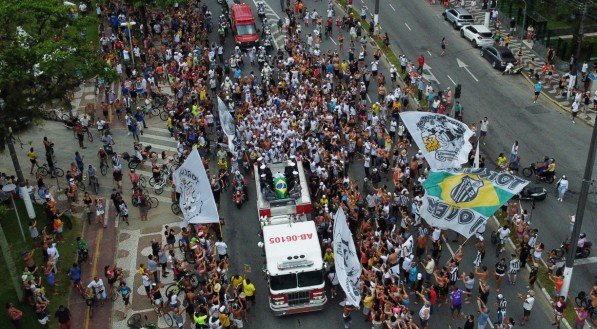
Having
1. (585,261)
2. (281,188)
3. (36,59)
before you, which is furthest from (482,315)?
(36,59)

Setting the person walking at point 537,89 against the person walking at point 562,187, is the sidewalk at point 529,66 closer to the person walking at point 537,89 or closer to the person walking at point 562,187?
the person walking at point 537,89

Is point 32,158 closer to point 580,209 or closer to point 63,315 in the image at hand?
point 63,315

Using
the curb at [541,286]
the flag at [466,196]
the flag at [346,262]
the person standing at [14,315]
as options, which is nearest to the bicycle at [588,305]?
the curb at [541,286]

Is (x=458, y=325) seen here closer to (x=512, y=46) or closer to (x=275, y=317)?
(x=275, y=317)

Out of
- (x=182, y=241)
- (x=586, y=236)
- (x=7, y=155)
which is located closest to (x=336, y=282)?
(x=182, y=241)

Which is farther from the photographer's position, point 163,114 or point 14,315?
point 163,114

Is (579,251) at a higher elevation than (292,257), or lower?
lower
